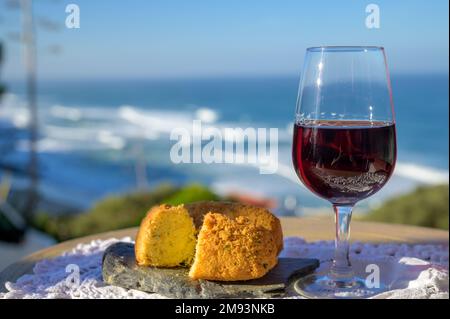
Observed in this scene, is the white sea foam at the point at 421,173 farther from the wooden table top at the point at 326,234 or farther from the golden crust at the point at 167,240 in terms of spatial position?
the golden crust at the point at 167,240

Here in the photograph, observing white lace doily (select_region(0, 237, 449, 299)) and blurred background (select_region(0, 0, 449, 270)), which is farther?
blurred background (select_region(0, 0, 449, 270))

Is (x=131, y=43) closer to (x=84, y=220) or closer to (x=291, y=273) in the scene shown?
(x=84, y=220)

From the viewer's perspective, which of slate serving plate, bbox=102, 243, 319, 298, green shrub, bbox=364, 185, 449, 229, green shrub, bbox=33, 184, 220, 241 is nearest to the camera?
slate serving plate, bbox=102, 243, 319, 298

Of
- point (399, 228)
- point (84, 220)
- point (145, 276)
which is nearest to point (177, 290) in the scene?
point (145, 276)

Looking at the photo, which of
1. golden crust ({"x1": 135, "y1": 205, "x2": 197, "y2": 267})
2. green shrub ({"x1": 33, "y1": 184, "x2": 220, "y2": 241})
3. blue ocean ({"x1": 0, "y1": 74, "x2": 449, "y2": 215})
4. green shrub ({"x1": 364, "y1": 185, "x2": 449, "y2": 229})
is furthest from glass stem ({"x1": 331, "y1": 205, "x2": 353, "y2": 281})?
blue ocean ({"x1": 0, "y1": 74, "x2": 449, "y2": 215})

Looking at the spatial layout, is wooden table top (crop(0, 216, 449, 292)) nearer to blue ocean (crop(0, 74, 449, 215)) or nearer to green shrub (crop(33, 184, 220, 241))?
green shrub (crop(33, 184, 220, 241))
